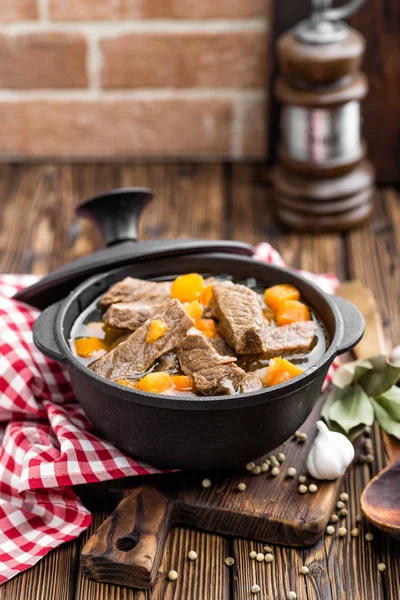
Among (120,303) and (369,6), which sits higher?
(369,6)

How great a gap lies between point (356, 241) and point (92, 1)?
1.48m

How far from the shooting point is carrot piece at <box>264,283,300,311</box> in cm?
212

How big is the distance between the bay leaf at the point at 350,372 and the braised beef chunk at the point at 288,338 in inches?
8.9

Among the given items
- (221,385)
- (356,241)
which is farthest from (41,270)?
(221,385)

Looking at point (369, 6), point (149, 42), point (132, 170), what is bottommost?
point (132, 170)

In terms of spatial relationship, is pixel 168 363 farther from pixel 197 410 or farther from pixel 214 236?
pixel 214 236

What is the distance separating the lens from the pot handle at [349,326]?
1917 mm

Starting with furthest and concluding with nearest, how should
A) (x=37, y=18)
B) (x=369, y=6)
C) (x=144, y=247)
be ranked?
(x=37, y=18), (x=369, y=6), (x=144, y=247)

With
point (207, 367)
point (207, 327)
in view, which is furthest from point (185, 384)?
point (207, 327)

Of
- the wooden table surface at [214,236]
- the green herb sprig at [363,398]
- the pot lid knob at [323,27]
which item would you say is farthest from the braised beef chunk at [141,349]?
the pot lid knob at [323,27]

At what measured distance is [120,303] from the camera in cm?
210

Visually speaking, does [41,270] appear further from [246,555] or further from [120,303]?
[246,555]

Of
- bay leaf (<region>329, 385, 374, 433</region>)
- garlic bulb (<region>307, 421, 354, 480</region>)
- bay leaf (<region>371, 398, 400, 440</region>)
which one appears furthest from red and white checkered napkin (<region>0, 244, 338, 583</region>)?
bay leaf (<region>371, 398, 400, 440</region>)

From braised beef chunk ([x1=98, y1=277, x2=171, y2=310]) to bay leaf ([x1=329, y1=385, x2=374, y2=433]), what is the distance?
1.68ft
